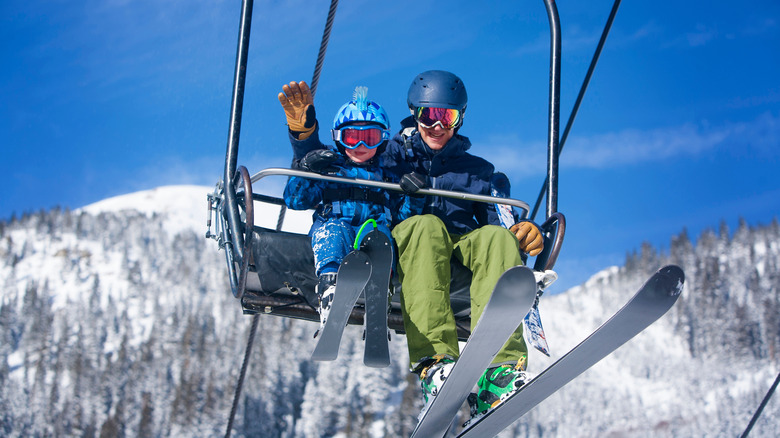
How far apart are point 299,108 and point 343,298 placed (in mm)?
1172

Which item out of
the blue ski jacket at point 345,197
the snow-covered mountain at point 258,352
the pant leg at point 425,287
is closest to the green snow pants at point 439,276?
the pant leg at point 425,287

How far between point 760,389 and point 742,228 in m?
48.8

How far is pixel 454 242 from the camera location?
155 inches

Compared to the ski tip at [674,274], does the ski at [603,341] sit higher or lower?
lower

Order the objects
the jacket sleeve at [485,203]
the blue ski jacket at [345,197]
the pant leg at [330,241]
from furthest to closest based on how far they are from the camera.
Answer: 1. the jacket sleeve at [485,203]
2. the blue ski jacket at [345,197]
3. the pant leg at [330,241]

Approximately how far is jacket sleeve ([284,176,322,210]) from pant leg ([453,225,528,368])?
2.55 ft

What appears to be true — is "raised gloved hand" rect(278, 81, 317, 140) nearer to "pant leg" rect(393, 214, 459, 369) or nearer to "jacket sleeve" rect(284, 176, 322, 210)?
"jacket sleeve" rect(284, 176, 322, 210)

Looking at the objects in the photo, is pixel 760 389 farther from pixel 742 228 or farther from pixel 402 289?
pixel 402 289

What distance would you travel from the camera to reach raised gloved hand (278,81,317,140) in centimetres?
421

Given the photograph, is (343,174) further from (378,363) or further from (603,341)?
(603,341)

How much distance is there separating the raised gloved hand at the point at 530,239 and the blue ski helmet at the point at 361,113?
899 mm

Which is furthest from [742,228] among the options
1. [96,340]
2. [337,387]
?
[96,340]

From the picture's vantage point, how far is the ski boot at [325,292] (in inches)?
143

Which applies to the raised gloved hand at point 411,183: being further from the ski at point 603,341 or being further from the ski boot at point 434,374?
the ski at point 603,341
